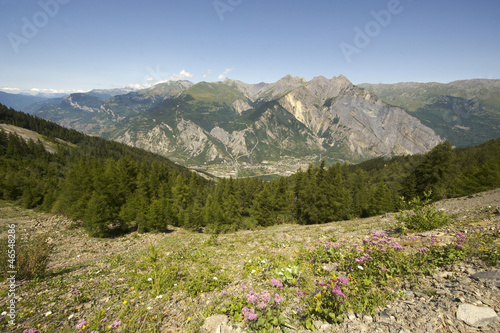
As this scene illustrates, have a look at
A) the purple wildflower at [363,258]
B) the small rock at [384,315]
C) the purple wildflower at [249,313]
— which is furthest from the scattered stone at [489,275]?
the purple wildflower at [249,313]

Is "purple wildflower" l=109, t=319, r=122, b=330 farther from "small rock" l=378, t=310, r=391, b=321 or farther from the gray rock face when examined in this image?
the gray rock face

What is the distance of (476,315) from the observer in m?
4.18

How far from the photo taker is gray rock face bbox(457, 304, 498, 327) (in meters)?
4.06

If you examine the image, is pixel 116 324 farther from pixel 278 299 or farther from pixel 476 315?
pixel 476 315

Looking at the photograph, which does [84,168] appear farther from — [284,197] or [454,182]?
[454,182]

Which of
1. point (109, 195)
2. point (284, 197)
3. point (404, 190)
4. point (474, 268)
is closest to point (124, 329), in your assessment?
point (474, 268)

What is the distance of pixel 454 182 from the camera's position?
133ft

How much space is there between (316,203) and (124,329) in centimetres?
4203

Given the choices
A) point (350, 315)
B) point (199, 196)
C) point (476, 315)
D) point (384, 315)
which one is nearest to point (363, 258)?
point (384, 315)

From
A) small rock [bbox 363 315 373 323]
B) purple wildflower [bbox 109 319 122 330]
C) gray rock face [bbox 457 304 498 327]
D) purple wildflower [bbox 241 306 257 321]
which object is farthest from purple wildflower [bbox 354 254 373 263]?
purple wildflower [bbox 109 319 122 330]

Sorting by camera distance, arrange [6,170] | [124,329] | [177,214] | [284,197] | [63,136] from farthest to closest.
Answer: [63,136] → [6,170] → [284,197] → [177,214] → [124,329]

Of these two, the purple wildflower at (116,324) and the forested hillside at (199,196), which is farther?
the forested hillside at (199,196)

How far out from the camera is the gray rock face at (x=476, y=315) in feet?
13.3

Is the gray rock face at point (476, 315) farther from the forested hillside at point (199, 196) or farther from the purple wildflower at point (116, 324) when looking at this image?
the forested hillside at point (199, 196)
